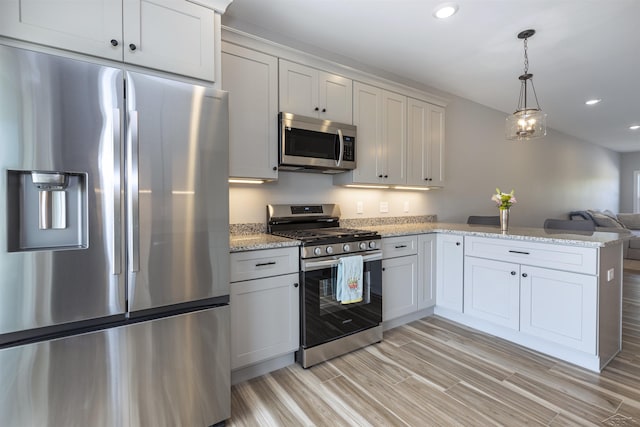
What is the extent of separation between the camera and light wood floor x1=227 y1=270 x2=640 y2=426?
1697 millimetres

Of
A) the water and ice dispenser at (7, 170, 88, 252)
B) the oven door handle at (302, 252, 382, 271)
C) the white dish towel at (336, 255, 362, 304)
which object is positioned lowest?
the white dish towel at (336, 255, 362, 304)

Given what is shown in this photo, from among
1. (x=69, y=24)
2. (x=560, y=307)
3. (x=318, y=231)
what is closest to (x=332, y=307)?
(x=318, y=231)

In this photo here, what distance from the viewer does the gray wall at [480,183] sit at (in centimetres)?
284

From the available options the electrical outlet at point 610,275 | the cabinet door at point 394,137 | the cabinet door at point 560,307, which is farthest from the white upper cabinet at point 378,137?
the electrical outlet at point 610,275

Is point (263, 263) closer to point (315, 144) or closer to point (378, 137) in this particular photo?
point (315, 144)

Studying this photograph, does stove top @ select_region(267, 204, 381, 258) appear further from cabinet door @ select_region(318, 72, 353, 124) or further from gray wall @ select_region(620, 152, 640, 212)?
gray wall @ select_region(620, 152, 640, 212)

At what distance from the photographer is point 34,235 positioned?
1.25 meters

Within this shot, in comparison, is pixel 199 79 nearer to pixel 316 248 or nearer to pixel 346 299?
pixel 316 248

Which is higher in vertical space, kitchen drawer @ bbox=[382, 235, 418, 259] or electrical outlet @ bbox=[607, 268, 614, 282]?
kitchen drawer @ bbox=[382, 235, 418, 259]

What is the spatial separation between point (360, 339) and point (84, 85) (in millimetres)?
2385

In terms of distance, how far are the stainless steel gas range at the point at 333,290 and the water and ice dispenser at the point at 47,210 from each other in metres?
1.27

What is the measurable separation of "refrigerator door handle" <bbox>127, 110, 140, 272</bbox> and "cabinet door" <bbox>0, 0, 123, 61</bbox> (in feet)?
1.42

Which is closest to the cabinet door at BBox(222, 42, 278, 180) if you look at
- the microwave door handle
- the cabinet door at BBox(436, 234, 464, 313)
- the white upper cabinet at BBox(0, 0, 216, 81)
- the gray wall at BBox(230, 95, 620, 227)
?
the gray wall at BBox(230, 95, 620, 227)

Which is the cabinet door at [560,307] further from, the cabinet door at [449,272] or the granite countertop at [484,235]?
the cabinet door at [449,272]
